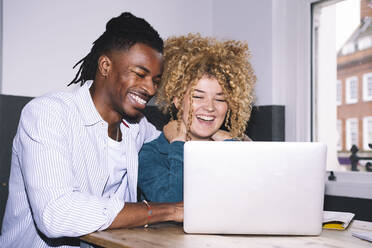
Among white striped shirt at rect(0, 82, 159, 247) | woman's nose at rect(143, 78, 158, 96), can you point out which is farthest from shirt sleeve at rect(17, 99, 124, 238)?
woman's nose at rect(143, 78, 158, 96)

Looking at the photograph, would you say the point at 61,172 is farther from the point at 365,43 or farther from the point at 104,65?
the point at 365,43

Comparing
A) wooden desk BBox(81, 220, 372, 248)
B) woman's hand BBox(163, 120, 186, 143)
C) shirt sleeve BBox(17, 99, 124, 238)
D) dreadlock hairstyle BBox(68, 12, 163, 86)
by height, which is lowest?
wooden desk BBox(81, 220, 372, 248)

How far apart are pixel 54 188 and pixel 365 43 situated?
194 cm

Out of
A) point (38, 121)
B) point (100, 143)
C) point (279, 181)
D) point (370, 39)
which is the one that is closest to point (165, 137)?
point (100, 143)

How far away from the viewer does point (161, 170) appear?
1612mm

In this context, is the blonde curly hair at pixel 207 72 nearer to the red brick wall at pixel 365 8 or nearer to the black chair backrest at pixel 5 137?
the black chair backrest at pixel 5 137

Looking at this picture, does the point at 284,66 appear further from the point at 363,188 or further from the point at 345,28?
the point at 363,188

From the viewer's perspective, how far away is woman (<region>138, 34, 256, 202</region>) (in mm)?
1660

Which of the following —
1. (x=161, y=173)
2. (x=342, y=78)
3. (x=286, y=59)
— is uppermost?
(x=286, y=59)

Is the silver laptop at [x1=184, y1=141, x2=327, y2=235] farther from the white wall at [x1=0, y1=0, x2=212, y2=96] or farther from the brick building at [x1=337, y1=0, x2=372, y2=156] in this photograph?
the brick building at [x1=337, y1=0, x2=372, y2=156]

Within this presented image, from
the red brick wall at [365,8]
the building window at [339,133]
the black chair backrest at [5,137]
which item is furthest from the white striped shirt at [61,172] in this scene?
the red brick wall at [365,8]

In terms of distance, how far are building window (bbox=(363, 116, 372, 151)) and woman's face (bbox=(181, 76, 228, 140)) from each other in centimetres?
100

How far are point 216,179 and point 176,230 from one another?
234mm

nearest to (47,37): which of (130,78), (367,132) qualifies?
(130,78)
